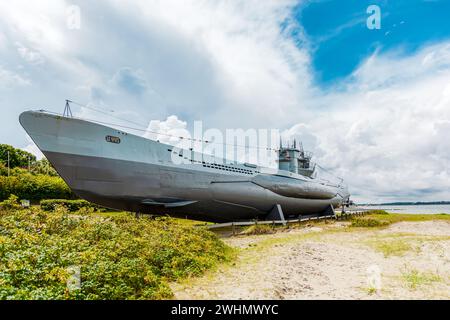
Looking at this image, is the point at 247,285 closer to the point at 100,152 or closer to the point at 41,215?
the point at 41,215

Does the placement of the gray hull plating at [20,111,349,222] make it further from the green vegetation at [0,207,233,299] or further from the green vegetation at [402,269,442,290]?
the green vegetation at [402,269,442,290]

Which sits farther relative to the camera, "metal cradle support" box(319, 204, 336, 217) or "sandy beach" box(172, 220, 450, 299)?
"metal cradle support" box(319, 204, 336, 217)

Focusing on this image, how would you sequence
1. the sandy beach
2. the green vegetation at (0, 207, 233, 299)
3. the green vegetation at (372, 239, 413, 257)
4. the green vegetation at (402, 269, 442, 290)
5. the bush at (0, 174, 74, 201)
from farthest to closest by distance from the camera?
the bush at (0, 174, 74, 201) → the green vegetation at (372, 239, 413, 257) → the green vegetation at (402, 269, 442, 290) → the sandy beach → the green vegetation at (0, 207, 233, 299)

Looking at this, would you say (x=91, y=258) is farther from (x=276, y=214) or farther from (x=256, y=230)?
(x=276, y=214)

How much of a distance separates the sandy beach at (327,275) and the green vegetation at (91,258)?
67cm

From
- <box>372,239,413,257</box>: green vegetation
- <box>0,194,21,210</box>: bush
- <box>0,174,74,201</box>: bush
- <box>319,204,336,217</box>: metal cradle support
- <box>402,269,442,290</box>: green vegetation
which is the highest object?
<box>0,174,74,201</box>: bush

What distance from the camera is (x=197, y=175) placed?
50.7 feet

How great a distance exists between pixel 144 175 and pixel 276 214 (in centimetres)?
1018

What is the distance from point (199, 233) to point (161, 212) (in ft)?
17.3

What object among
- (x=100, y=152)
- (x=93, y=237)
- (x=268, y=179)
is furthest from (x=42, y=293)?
(x=268, y=179)

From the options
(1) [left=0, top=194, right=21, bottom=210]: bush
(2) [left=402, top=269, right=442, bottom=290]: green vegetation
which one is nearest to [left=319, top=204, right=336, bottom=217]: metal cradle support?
(2) [left=402, top=269, right=442, bottom=290]: green vegetation

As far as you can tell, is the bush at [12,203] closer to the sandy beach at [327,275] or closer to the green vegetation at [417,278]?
the sandy beach at [327,275]

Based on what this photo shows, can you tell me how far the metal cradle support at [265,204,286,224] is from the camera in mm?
19578

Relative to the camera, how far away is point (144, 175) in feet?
44.3
